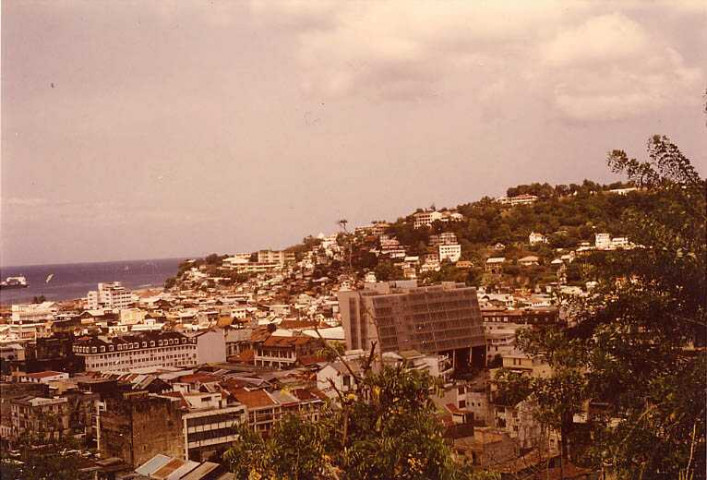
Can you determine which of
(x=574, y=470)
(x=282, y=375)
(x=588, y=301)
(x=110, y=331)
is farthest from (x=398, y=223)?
(x=588, y=301)

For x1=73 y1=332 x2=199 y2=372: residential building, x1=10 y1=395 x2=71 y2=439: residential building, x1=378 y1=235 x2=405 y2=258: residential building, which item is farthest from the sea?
x1=10 y1=395 x2=71 y2=439: residential building

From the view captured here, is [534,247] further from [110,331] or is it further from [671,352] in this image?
[671,352]

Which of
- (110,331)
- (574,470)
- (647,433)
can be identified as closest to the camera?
(647,433)

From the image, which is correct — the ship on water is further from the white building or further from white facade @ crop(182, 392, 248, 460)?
the white building

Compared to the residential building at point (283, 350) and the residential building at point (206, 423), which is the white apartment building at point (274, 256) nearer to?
the residential building at point (283, 350)

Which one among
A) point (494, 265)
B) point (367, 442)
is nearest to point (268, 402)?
point (367, 442)

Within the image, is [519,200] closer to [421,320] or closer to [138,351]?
[421,320]
